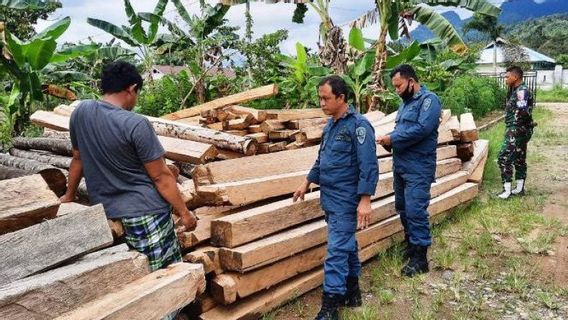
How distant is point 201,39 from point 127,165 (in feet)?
34.7

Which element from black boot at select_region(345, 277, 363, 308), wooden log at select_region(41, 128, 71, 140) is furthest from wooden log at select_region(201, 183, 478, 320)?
wooden log at select_region(41, 128, 71, 140)

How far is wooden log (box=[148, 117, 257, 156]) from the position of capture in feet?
14.4

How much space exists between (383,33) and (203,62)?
4674 millimetres

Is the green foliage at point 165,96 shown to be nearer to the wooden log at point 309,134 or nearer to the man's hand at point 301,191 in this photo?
the wooden log at point 309,134

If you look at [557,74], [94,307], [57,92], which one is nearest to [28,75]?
[57,92]

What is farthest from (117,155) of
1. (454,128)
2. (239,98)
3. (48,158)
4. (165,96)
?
(165,96)

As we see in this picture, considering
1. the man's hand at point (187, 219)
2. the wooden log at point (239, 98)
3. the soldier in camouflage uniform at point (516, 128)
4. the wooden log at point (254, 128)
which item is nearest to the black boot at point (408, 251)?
the wooden log at point (254, 128)

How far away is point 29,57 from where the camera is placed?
7855 mm

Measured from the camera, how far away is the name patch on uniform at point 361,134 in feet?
12.4

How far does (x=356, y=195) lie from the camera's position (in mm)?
3863

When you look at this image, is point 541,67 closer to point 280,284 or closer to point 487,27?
point 487,27

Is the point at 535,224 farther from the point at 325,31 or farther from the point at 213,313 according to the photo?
the point at 325,31

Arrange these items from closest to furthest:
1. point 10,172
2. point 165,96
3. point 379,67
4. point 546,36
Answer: point 10,172 → point 379,67 → point 165,96 → point 546,36

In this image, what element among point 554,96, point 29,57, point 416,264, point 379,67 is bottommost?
point 554,96
